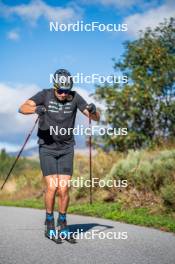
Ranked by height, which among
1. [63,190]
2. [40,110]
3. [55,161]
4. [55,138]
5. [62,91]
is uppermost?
[62,91]

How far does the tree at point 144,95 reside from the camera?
1107 inches

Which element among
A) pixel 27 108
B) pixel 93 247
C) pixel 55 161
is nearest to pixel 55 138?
pixel 55 161

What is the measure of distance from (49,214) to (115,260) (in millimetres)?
2007

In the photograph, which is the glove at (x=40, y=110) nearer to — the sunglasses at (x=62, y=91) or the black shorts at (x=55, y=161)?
the sunglasses at (x=62, y=91)

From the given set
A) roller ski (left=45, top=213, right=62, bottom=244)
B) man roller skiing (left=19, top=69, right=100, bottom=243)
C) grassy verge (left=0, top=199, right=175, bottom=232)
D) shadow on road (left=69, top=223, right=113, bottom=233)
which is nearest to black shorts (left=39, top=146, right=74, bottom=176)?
man roller skiing (left=19, top=69, right=100, bottom=243)

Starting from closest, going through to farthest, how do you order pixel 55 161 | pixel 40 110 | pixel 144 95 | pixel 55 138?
pixel 40 110, pixel 55 138, pixel 55 161, pixel 144 95

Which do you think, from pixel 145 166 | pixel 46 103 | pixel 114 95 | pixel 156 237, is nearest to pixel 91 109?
pixel 46 103

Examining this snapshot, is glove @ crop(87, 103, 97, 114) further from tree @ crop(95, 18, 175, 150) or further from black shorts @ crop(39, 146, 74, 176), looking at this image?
tree @ crop(95, 18, 175, 150)

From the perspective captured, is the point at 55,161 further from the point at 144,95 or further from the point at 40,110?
the point at 144,95

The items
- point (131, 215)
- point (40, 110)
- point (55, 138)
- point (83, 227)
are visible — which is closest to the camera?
point (40, 110)

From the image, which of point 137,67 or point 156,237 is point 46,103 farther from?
point 137,67

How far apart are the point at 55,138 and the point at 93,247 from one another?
1.66 m

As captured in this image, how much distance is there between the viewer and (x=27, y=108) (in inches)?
332

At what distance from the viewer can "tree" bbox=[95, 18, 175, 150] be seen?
92.2 feet
